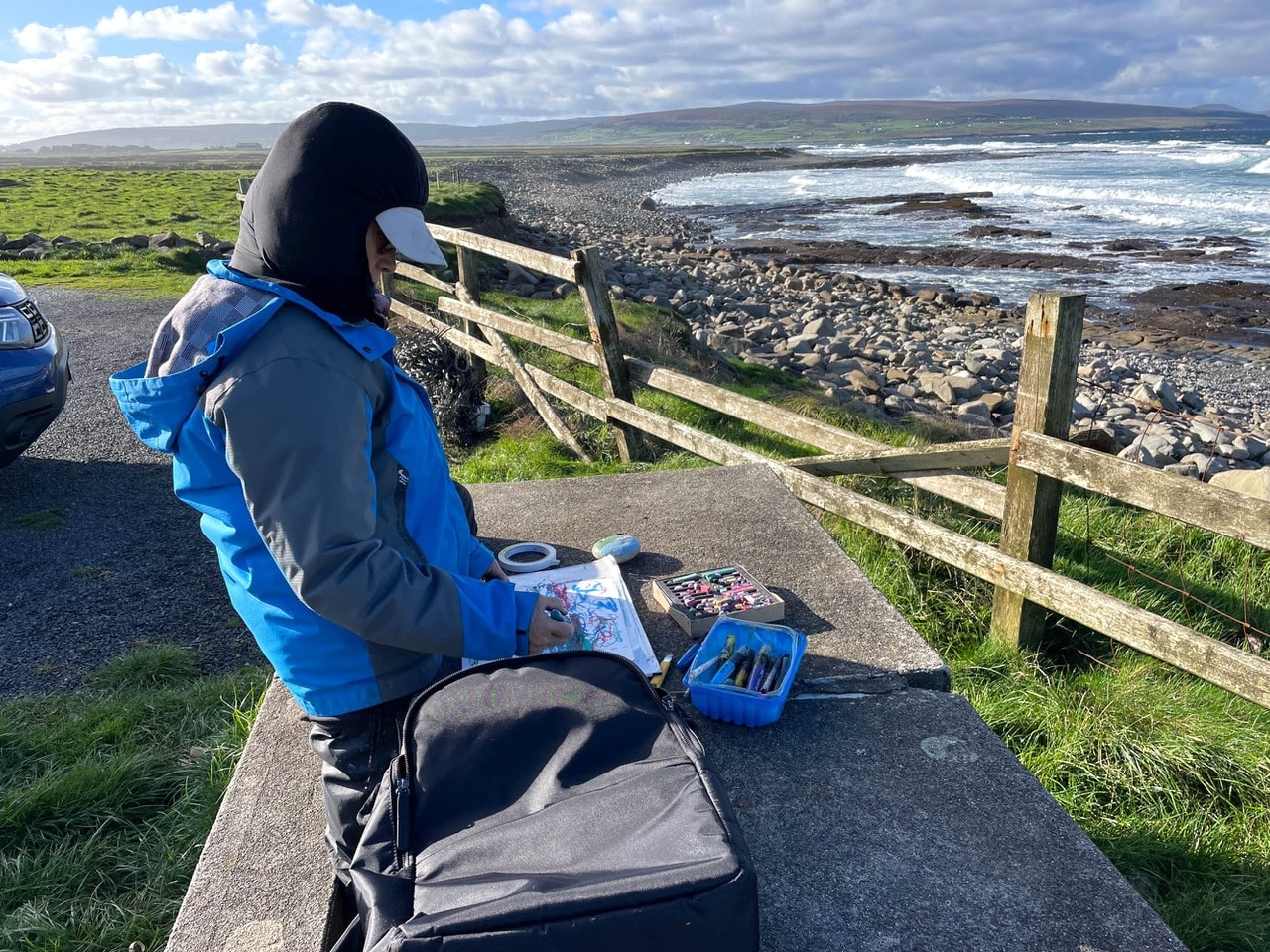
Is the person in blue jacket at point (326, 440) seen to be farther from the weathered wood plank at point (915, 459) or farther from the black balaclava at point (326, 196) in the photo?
the weathered wood plank at point (915, 459)

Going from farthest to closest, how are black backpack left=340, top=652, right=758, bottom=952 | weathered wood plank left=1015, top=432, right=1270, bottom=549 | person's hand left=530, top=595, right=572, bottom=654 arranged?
weathered wood plank left=1015, top=432, right=1270, bottom=549 < person's hand left=530, top=595, right=572, bottom=654 < black backpack left=340, top=652, right=758, bottom=952

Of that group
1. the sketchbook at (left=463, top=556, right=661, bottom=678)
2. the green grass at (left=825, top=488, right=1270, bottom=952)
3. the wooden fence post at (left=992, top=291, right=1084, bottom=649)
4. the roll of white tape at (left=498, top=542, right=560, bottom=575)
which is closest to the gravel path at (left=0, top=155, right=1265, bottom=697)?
the roll of white tape at (left=498, top=542, right=560, bottom=575)

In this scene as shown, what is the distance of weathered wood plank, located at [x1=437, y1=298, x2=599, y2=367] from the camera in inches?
248

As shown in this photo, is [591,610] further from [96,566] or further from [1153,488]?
[96,566]

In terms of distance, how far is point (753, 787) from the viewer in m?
2.29

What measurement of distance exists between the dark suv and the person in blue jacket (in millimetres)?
4723

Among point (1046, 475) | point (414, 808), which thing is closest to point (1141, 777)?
point (1046, 475)

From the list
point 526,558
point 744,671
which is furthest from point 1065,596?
point 526,558

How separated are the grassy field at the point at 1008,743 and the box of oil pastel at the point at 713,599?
122 centimetres

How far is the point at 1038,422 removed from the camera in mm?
3635

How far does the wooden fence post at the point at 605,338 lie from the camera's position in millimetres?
5867

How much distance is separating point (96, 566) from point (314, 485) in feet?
14.4

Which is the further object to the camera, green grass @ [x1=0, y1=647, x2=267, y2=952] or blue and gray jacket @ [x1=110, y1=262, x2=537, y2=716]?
green grass @ [x1=0, y1=647, x2=267, y2=952]

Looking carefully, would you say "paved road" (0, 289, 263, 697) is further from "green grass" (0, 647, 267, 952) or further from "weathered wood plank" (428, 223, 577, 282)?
"weathered wood plank" (428, 223, 577, 282)
